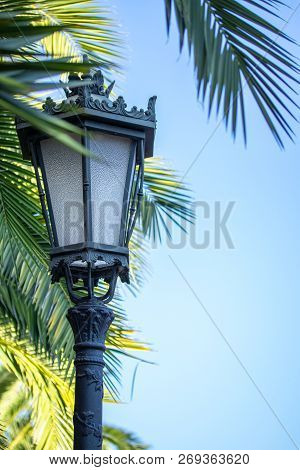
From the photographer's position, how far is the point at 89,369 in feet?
9.15

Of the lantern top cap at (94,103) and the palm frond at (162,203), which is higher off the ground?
the palm frond at (162,203)

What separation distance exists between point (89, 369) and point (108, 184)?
62cm

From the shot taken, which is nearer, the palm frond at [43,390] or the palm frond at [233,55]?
the palm frond at [233,55]

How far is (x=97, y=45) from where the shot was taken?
246 inches

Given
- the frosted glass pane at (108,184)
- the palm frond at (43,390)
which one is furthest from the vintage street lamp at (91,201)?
the palm frond at (43,390)

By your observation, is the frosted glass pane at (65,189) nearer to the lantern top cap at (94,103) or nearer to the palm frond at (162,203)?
the lantern top cap at (94,103)

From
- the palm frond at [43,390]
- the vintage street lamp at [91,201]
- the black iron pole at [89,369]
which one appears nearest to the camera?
the black iron pole at [89,369]

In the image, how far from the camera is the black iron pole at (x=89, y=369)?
2693 mm

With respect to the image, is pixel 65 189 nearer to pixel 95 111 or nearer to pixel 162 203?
pixel 95 111

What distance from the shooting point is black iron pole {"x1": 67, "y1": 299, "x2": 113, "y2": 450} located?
2693mm

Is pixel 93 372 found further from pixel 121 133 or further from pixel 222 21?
pixel 222 21
